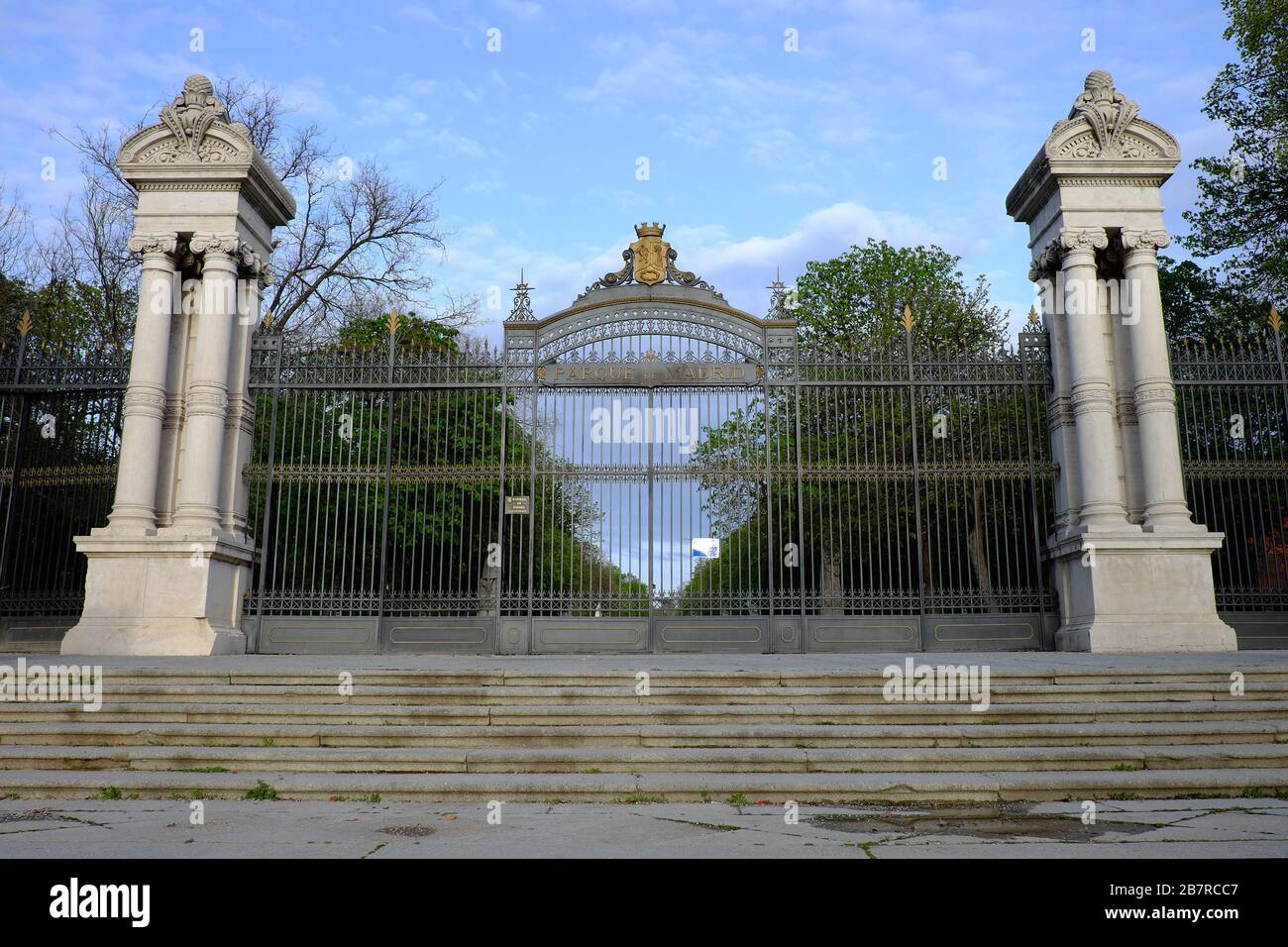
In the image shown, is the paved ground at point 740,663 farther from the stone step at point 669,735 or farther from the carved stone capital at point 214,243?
the carved stone capital at point 214,243

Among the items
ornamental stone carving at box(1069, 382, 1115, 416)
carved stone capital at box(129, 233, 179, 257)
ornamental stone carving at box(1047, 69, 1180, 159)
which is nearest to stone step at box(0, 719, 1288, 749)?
ornamental stone carving at box(1069, 382, 1115, 416)

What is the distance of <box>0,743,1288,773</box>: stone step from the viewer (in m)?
6.82

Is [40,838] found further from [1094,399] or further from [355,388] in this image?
[1094,399]

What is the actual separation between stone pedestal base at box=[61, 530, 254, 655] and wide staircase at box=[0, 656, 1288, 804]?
3136 mm

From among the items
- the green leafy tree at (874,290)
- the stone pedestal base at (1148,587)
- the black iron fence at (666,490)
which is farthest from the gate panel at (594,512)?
the green leafy tree at (874,290)

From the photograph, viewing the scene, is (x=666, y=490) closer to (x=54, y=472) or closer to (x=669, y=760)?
(x=669, y=760)

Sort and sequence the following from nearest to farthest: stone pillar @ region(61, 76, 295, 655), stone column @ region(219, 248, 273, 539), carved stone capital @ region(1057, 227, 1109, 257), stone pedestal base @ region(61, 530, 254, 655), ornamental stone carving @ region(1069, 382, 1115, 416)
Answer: stone pedestal base @ region(61, 530, 254, 655), stone pillar @ region(61, 76, 295, 655), ornamental stone carving @ region(1069, 382, 1115, 416), carved stone capital @ region(1057, 227, 1109, 257), stone column @ region(219, 248, 273, 539)

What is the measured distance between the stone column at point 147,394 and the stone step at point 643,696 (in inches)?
176

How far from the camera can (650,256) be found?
13539mm

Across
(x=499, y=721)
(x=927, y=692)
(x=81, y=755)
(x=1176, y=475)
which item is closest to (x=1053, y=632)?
(x=1176, y=475)

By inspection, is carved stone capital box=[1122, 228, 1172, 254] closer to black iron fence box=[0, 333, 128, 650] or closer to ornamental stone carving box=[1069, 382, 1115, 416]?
ornamental stone carving box=[1069, 382, 1115, 416]

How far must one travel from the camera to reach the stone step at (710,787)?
6.21 metres

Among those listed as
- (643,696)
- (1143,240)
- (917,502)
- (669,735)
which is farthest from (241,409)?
(1143,240)

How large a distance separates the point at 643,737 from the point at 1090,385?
8429mm
